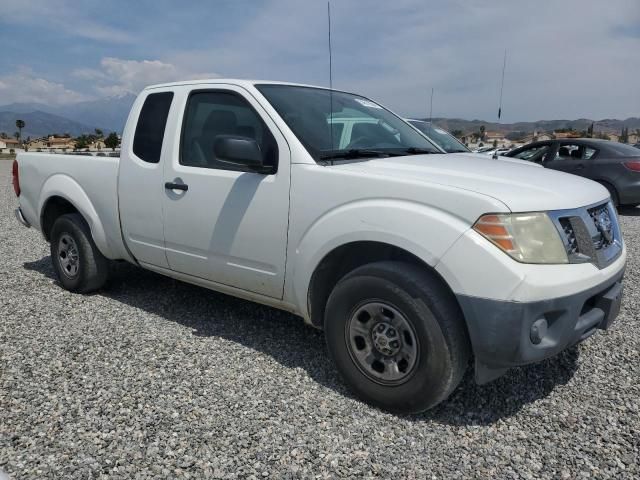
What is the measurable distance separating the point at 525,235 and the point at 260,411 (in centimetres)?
168

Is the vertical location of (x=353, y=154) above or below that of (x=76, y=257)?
above

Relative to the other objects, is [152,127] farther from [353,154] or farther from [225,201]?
[353,154]

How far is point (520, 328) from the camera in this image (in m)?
2.37

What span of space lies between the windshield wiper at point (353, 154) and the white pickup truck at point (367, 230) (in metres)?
0.01

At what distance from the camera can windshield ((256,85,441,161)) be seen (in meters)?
3.28

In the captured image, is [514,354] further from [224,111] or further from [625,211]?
[625,211]

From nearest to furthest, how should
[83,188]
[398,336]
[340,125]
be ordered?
[398,336], [340,125], [83,188]

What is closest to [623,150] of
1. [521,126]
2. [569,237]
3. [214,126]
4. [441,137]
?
[441,137]

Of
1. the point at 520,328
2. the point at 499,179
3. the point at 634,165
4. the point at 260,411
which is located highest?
the point at 499,179

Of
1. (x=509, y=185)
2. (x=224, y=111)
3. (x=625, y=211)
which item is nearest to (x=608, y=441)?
(x=509, y=185)

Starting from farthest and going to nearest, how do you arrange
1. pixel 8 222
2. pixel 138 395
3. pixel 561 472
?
1. pixel 8 222
2. pixel 138 395
3. pixel 561 472

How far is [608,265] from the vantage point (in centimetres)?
273

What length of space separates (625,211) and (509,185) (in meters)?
10.4

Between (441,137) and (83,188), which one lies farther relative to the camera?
(441,137)
